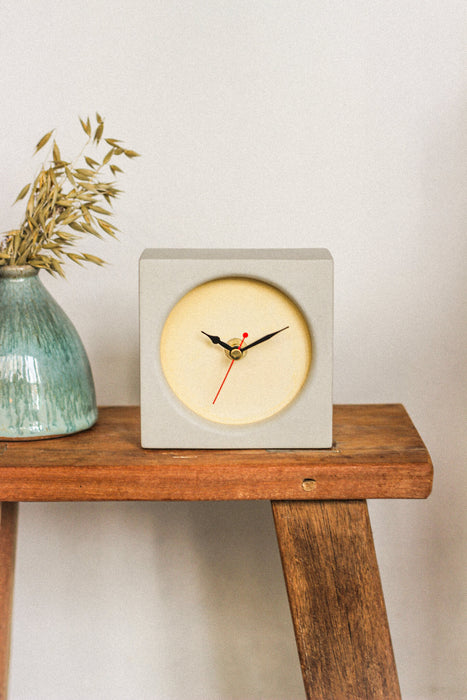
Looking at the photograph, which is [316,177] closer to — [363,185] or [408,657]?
[363,185]

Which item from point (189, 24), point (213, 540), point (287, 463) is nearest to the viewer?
point (287, 463)

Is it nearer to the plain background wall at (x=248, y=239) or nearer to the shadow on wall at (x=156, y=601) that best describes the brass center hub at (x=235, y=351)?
the plain background wall at (x=248, y=239)

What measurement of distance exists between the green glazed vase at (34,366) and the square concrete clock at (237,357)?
0.11m

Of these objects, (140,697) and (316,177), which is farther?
(140,697)

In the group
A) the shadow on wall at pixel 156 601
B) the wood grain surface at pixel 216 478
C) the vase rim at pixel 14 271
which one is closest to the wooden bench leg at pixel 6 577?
the shadow on wall at pixel 156 601

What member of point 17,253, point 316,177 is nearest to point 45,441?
point 17,253

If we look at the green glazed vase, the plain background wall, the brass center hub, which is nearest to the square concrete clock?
the brass center hub

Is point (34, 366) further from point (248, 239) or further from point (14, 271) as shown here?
point (248, 239)

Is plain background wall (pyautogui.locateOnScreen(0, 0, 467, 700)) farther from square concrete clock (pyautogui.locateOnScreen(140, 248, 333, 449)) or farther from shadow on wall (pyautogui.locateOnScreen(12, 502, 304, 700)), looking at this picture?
square concrete clock (pyautogui.locateOnScreen(140, 248, 333, 449))

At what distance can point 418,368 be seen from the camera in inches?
47.8

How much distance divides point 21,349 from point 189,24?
0.57 m

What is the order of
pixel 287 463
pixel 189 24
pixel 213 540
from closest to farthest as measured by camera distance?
1. pixel 287 463
2. pixel 189 24
3. pixel 213 540

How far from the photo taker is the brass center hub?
2.95 feet

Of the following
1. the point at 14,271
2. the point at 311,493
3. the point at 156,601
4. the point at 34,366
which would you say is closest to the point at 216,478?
the point at 311,493
